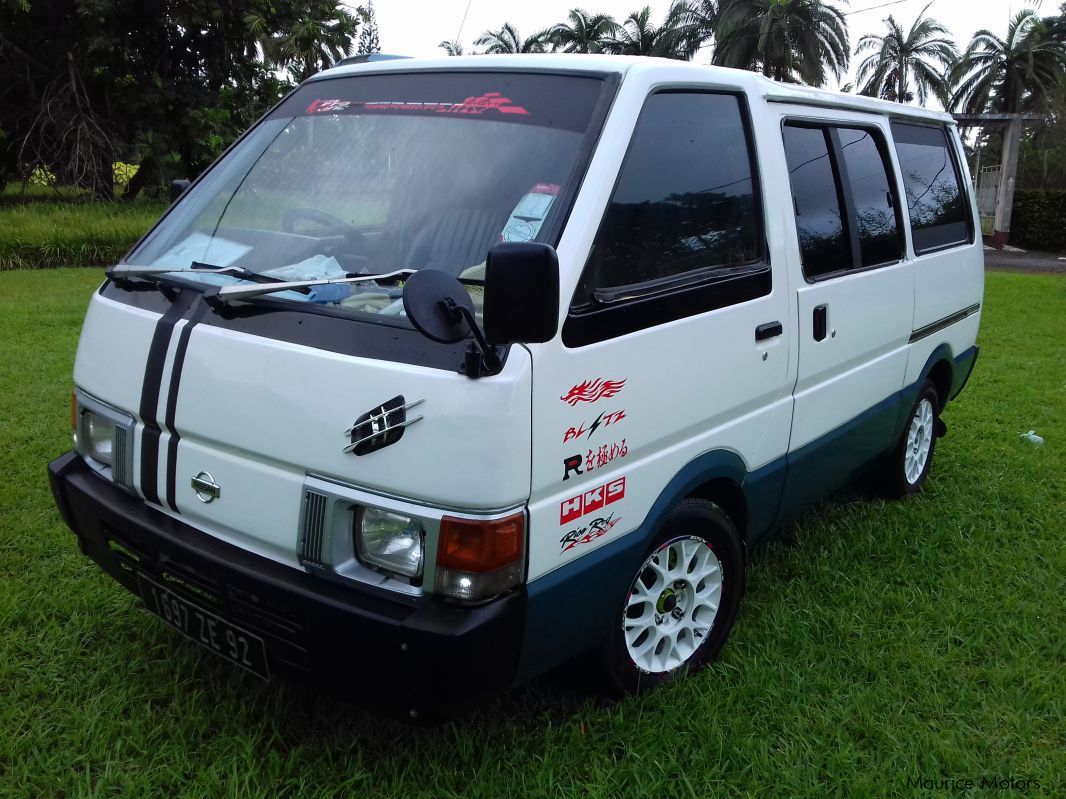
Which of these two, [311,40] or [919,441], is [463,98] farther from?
[311,40]

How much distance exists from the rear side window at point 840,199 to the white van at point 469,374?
25mm

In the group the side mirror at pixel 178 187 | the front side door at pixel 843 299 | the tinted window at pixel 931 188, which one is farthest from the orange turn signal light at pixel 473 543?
the tinted window at pixel 931 188

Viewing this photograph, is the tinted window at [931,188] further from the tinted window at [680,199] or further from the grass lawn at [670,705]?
the tinted window at [680,199]

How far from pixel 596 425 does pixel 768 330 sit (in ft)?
3.13

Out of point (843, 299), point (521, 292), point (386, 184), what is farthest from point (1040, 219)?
point (521, 292)

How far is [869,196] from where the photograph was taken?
378 centimetres

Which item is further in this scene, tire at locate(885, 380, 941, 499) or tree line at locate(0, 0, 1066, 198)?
tree line at locate(0, 0, 1066, 198)

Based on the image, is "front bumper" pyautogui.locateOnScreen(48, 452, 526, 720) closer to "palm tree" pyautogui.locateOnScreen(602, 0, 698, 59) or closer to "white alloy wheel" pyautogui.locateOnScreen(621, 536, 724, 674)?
"white alloy wheel" pyautogui.locateOnScreen(621, 536, 724, 674)

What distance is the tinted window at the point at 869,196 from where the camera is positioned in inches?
143

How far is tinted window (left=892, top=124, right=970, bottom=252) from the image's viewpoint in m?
4.22

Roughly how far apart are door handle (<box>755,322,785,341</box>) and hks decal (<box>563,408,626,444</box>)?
0.77 meters

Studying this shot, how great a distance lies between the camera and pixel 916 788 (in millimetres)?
2523

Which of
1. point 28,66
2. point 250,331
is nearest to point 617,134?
point 250,331

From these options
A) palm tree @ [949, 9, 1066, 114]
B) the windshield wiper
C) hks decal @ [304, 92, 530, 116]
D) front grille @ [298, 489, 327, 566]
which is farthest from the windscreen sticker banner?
palm tree @ [949, 9, 1066, 114]
